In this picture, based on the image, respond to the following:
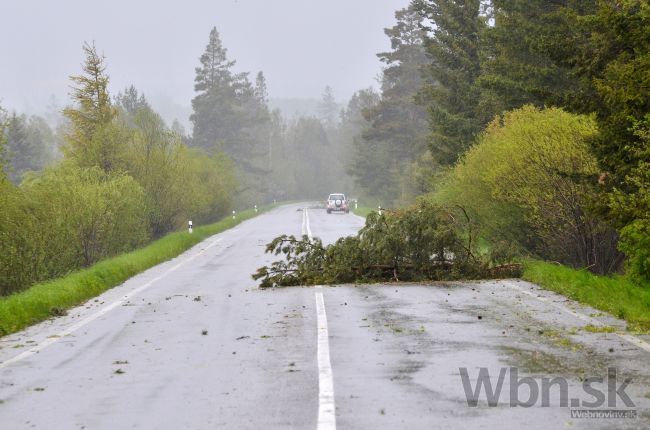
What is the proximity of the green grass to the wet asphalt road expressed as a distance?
0.35 meters

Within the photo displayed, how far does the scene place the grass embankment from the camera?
1305cm

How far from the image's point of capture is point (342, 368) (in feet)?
27.2

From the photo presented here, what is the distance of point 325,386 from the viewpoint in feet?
24.5

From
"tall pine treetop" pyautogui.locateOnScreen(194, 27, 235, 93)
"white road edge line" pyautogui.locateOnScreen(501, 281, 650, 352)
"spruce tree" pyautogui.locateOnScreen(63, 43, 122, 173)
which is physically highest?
"tall pine treetop" pyautogui.locateOnScreen(194, 27, 235, 93)

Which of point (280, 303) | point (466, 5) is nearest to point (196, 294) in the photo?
point (280, 303)

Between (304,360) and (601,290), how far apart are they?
6.90m

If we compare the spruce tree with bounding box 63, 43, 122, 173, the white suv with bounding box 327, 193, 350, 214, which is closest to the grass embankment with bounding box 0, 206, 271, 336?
the spruce tree with bounding box 63, 43, 122, 173

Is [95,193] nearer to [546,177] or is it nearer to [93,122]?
[93,122]

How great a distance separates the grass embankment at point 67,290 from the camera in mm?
13047

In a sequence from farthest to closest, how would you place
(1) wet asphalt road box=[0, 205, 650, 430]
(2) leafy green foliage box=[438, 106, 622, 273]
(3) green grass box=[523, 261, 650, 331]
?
(2) leafy green foliage box=[438, 106, 622, 273] → (3) green grass box=[523, 261, 650, 331] → (1) wet asphalt road box=[0, 205, 650, 430]

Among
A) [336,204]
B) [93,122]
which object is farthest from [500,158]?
[336,204]

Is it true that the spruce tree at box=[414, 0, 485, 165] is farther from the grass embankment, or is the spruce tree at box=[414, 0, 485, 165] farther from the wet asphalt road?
the wet asphalt road

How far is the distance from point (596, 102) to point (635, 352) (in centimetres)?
746

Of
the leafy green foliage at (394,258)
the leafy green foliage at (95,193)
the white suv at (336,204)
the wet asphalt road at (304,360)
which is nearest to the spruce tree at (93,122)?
the leafy green foliage at (95,193)
